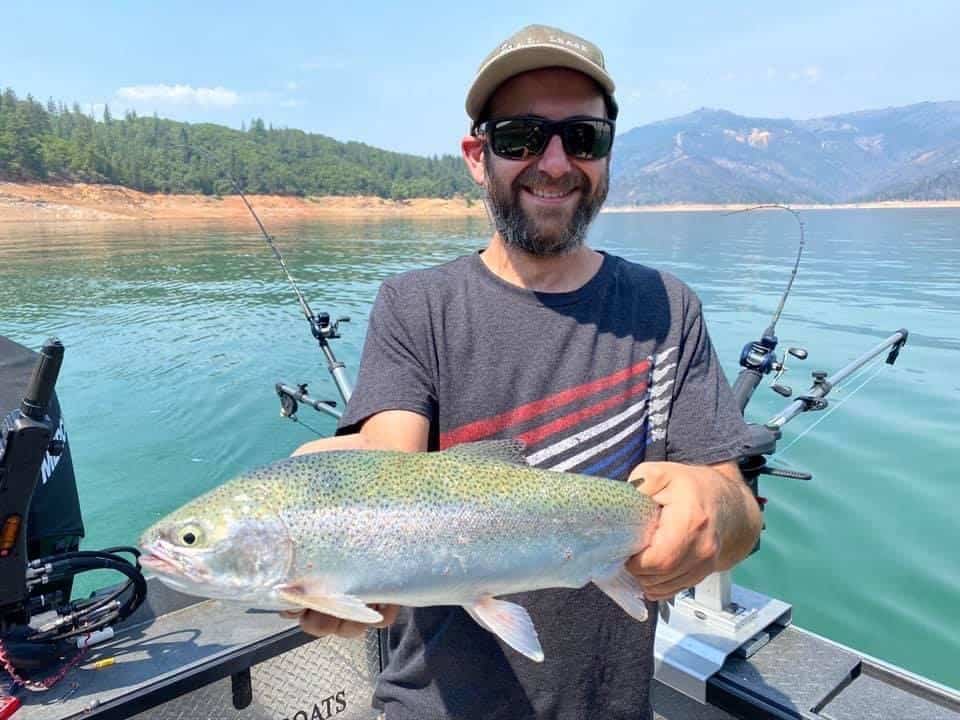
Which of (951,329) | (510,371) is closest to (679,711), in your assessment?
(510,371)

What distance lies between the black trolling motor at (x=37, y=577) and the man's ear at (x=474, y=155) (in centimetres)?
186

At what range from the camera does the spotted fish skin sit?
1848 millimetres

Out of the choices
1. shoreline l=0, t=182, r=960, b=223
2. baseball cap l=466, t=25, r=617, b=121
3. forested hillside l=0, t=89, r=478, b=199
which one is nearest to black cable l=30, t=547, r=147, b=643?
baseball cap l=466, t=25, r=617, b=121

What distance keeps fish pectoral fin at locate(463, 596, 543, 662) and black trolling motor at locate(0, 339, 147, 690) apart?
197 centimetres

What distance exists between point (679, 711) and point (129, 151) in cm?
14728

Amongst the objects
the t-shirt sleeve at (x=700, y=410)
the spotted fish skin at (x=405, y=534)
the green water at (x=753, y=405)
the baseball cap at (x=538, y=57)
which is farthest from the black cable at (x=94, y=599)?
the green water at (x=753, y=405)

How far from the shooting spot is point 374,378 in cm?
212

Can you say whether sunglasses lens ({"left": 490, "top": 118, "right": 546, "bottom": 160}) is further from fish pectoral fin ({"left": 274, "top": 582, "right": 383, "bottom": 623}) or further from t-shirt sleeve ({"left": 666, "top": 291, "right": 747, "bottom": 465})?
fish pectoral fin ({"left": 274, "top": 582, "right": 383, "bottom": 623})

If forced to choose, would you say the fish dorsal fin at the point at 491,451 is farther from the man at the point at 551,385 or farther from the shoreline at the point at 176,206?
the shoreline at the point at 176,206

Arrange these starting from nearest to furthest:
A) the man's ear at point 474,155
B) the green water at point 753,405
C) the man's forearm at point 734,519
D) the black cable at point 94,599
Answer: the man's forearm at point 734,519
the man's ear at point 474,155
the black cable at point 94,599
the green water at point 753,405

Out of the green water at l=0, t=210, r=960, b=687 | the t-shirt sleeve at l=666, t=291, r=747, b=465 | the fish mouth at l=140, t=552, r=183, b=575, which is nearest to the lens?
the fish mouth at l=140, t=552, r=183, b=575

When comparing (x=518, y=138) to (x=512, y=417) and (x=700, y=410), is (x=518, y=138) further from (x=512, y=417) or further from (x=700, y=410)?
(x=700, y=410)

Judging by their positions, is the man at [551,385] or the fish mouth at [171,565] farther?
the man at [551,385]

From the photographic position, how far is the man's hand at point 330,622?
1907mm
